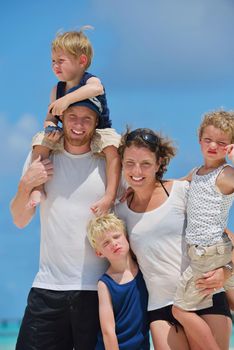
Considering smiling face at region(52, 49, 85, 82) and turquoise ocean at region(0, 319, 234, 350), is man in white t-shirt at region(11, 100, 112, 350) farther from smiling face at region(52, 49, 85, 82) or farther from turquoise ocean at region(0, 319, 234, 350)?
turquoise ocean at region(0, 319, 234, 350)

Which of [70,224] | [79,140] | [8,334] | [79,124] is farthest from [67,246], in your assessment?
[8,334]

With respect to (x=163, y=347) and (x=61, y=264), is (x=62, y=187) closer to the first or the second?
(x=61, y=264)

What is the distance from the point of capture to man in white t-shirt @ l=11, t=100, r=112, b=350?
16.3 feet

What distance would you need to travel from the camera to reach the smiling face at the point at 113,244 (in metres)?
4.80

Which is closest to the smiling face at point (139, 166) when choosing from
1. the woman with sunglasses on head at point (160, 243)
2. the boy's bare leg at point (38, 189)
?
the woman with sunglasses on head at point (160, 243)

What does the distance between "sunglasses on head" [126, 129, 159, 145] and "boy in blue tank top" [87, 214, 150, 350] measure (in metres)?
0.55

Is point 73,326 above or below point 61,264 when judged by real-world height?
below

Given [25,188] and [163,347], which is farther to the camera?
[25,188]

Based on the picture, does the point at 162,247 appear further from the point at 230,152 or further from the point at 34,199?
the point at 34,199

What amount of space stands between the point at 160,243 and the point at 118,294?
0.47 m

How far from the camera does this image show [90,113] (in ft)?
16.4

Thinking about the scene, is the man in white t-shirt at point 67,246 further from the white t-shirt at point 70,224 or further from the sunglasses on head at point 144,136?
the sunglasses on head at point 144,136

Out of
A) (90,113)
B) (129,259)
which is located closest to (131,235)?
(129,259)

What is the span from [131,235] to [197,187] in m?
0.56
